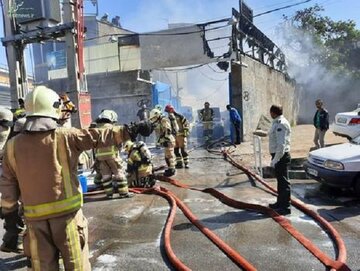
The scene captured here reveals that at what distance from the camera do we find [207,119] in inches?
596

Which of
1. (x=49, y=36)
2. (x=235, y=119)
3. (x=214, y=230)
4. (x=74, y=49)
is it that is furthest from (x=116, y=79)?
(x=214, y=230)

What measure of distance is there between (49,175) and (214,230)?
3.01m

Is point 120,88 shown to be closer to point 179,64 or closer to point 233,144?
point 179,64

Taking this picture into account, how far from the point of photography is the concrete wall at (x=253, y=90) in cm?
1516

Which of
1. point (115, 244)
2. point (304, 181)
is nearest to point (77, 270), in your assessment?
point (115, 244)

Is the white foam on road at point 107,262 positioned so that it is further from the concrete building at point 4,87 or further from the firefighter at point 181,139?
the concrete building at point 4,87

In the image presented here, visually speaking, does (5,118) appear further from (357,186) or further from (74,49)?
(357,186)

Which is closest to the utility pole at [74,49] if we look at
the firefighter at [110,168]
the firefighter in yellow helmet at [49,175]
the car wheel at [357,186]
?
the firefighter at [110,168]

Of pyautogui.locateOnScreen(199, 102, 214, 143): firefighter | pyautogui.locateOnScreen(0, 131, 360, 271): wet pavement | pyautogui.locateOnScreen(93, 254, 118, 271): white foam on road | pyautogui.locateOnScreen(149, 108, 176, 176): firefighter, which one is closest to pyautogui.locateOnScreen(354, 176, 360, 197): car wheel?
pyautogui.locateOnScreen(0, 131, 360, 271): wet pavement

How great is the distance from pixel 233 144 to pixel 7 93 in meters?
24.7

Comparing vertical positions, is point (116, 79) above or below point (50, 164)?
above

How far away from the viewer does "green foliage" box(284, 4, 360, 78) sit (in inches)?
1240

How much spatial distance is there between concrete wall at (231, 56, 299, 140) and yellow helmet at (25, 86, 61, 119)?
12.6 meters

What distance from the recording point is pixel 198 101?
53688 mm
